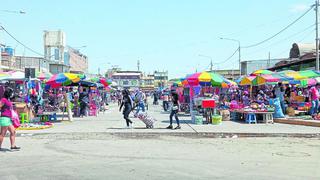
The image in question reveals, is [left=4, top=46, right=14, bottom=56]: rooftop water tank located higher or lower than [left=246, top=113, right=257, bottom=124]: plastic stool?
higher

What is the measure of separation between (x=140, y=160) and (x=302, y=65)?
1458 inches

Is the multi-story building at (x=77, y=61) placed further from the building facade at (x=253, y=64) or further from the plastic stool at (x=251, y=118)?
the plastic stool at (x=251, y=118)

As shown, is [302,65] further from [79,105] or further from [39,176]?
[39,176]

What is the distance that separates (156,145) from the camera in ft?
42.2

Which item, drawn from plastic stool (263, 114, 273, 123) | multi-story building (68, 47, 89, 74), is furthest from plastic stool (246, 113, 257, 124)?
multi-story building (68, 47, 89, 74)

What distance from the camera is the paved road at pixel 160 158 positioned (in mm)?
8281

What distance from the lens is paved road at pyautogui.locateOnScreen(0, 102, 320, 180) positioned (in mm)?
8281

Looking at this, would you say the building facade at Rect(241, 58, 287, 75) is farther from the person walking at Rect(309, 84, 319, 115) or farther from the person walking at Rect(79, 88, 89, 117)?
the person walking at Rect(309, 84, 319, 115)

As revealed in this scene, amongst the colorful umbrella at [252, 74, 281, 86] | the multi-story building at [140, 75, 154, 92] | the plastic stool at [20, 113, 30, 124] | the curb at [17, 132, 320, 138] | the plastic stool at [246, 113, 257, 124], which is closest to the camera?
the curb at [17, 132, 320, 138]

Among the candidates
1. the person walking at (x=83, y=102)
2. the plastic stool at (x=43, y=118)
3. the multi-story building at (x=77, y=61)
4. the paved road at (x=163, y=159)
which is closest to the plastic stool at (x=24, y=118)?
the plastic stool at (x=43, y=118)

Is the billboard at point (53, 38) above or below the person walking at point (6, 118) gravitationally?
above

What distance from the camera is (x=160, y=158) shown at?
10.3m

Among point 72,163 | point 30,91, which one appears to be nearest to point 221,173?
point 72,163

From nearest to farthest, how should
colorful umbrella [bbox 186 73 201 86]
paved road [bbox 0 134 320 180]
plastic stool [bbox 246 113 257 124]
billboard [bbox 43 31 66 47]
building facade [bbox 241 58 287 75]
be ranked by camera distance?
paved road [bbox 0 134 320 180], plastic stool [bbox 246 113 257 124], colorful umbrella [bbox 186 73 201 86], building facade [bbox 241 58 287 75], billboard [bbox 43 31 66 47]
